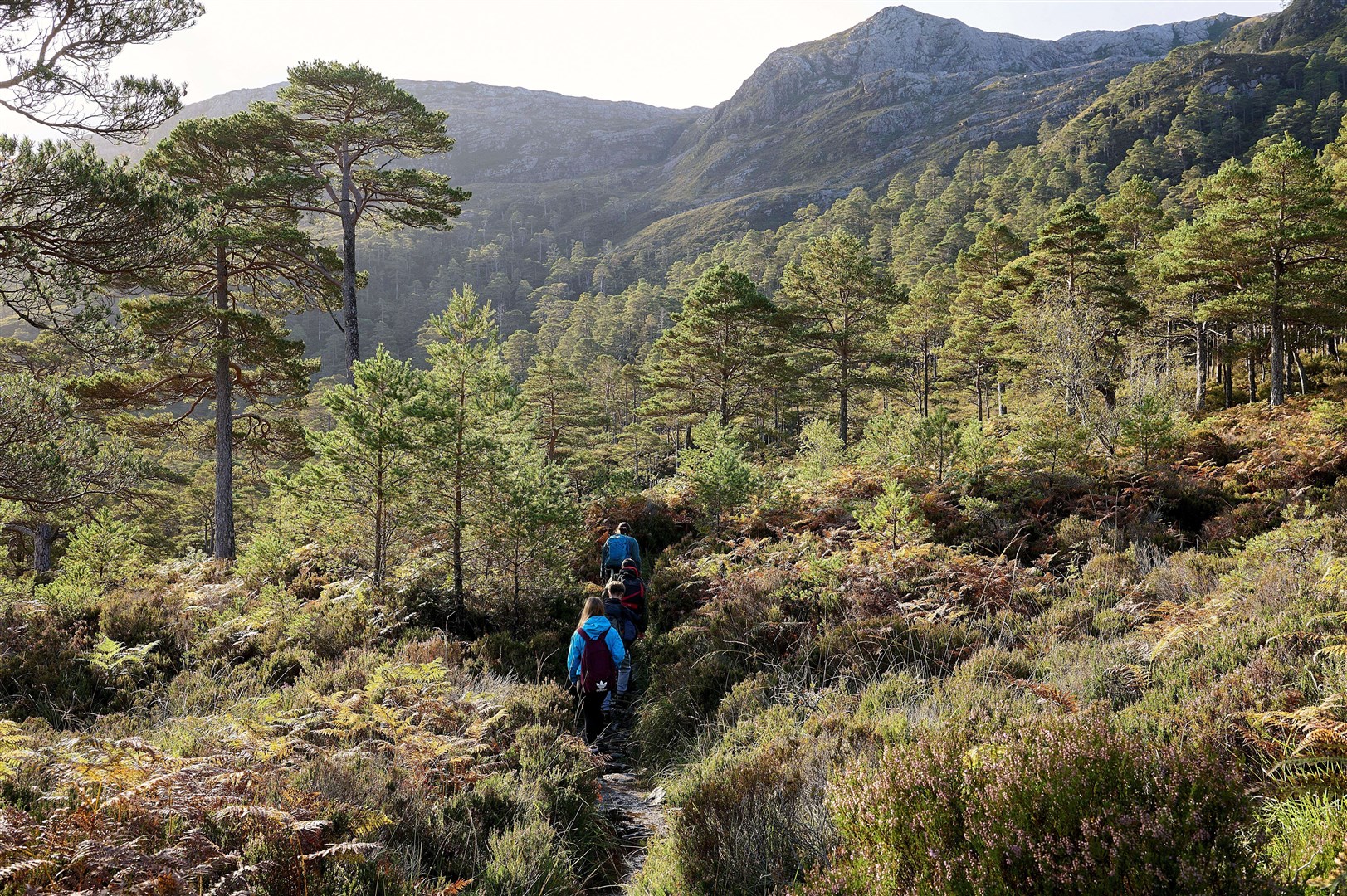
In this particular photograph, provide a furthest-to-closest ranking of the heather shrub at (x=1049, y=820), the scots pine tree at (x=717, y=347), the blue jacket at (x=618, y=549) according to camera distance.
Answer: the scots pine tree at (x=717, y=347) < the blue jacket at (x=618, y=549) < the heather shrub at (x=1049, y=820)

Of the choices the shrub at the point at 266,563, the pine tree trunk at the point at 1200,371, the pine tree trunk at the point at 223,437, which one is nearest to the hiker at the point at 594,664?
the shrub at the point at 266,563

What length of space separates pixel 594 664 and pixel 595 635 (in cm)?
28

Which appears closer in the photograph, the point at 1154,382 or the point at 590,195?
the point at 1154,382

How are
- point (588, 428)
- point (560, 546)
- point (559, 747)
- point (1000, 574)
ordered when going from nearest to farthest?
1. point (559, 747)
2. point (1000, 574)
3. point (560, 546)
4. point (588, 428)

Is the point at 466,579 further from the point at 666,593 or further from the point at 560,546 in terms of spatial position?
the point at 666,593

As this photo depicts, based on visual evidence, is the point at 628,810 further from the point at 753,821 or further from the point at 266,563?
the point at 266,563

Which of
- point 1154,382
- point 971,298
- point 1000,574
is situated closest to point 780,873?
point 1000,574

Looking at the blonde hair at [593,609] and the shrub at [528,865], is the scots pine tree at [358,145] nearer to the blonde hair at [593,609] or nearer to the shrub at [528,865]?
the blonde hair at [593,609]

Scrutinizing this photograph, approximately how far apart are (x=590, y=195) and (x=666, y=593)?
185 metres

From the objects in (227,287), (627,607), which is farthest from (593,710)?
(227,287)

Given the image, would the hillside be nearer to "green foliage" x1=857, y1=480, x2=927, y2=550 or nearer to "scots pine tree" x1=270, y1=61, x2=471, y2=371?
"scots pine tree" x1=270, y1=61, x2=471, y2=371

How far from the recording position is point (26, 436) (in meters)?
8.80

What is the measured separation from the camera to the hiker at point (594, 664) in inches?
249

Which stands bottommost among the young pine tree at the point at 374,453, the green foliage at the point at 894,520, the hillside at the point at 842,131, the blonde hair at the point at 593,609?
the blonde hair at the point at 593,609
